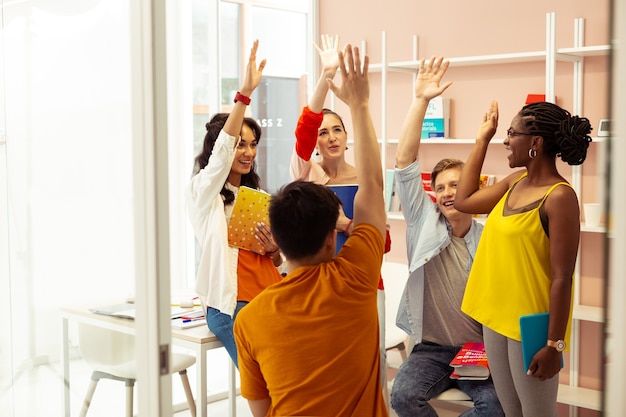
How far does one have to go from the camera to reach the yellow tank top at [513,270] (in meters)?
2.22

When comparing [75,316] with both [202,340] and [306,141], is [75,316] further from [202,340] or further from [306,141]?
[306,141]

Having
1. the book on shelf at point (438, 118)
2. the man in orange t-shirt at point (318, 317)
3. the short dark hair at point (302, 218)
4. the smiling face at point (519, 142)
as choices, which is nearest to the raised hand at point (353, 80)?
the man in orange t-shirt at point (318, 317)

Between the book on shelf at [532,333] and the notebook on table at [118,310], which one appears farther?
the book on shelf at [532,333]

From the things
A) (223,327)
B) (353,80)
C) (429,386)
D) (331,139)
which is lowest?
(429,386)

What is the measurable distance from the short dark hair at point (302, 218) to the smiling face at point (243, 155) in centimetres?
107

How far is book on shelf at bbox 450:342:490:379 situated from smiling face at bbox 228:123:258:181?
1.08m

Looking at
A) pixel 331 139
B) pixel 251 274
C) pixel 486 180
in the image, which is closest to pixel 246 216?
pixel 251 274

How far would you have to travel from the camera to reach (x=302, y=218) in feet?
5.79

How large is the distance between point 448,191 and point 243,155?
83 cm

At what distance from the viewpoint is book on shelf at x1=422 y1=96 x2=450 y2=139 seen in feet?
13.9

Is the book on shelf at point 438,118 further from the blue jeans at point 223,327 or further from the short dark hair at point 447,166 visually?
the blue jeans at point 223,327

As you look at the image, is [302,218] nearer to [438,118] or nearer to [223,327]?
[223,327]

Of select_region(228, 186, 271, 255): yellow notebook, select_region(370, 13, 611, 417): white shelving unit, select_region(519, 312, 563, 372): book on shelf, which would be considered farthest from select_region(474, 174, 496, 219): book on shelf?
select_region(519, 312, 563, 372): book on shelf

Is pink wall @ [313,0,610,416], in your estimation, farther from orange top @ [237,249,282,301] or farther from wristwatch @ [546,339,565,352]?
orange top @ [237,249,282,301]
